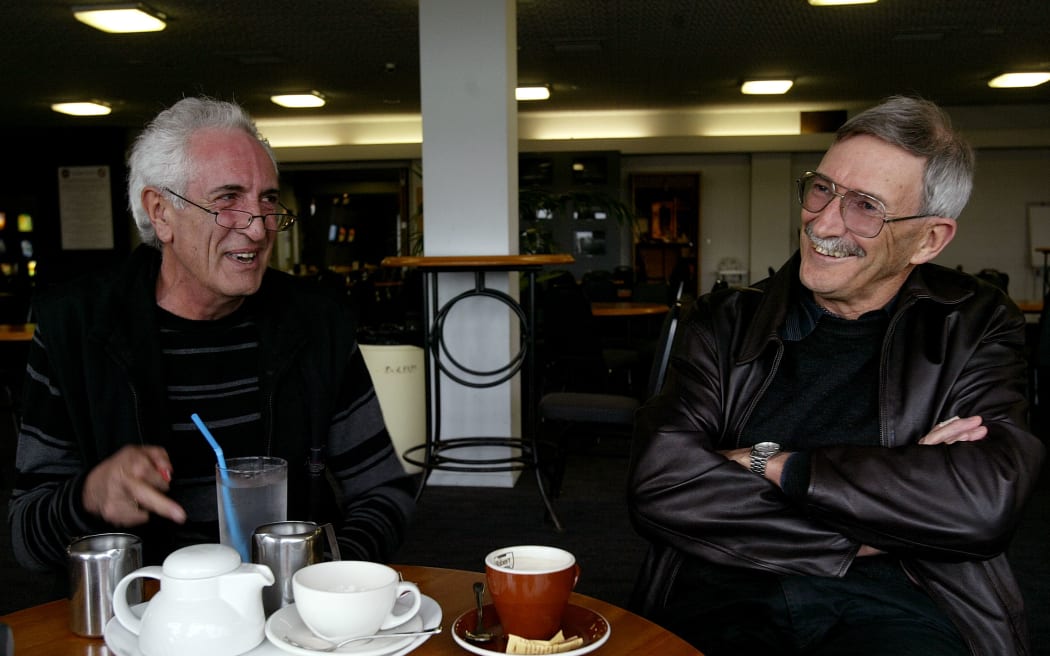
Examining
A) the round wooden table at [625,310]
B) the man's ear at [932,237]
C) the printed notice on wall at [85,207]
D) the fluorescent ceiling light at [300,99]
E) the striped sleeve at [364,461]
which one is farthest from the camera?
the printed notice on wall at [85,207]

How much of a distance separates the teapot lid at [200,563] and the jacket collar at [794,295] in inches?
42.4

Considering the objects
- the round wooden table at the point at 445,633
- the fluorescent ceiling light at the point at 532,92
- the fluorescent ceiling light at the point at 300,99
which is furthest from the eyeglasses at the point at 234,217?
the fluorescent ceiling light at the point at 300,99

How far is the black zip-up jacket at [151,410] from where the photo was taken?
4.83ft

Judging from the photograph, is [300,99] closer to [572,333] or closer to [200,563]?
[572,333]

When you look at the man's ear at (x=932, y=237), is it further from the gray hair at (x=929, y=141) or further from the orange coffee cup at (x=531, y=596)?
the orange coffee cup at (x=531, y=596)

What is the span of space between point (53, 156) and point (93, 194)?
78 cm

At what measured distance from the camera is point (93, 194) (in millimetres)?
12133

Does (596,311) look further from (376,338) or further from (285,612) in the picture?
(285,612)

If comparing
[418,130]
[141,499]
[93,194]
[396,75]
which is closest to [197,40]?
[396,75]

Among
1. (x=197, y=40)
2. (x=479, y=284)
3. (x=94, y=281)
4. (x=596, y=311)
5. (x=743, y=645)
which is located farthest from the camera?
(x=197, y=40)

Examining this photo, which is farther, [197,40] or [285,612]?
[197,40]

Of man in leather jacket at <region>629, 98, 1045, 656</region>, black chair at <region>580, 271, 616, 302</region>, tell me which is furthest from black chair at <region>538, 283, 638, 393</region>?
man in leather jacket at <region>629, 98, 1045, 656</region>

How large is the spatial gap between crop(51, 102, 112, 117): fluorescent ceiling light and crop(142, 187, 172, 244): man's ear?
30.7 feet

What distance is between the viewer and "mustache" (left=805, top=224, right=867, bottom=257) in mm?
1697
